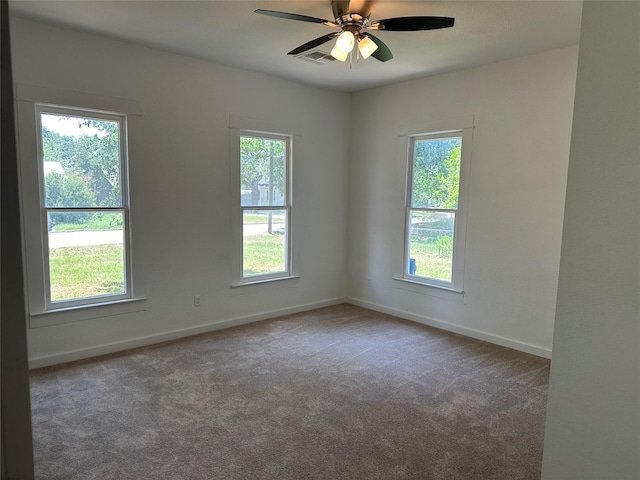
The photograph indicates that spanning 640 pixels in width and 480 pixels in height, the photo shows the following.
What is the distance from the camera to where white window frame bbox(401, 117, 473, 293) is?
432 centimetres

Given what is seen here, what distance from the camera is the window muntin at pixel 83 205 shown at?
342 cm

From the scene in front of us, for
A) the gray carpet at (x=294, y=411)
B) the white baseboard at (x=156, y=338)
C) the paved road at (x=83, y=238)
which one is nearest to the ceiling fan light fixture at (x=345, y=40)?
the gray carpet at (x=294, y=411)

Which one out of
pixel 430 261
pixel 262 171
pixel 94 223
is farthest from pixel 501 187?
pixel 94 223

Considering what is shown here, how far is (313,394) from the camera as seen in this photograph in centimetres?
310

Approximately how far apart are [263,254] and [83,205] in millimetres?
1956

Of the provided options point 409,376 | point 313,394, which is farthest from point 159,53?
point 409,376

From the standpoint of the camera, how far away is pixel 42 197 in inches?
132

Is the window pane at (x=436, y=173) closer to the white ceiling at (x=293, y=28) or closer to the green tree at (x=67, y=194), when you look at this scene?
the white ceiling at (x=293, y=28)

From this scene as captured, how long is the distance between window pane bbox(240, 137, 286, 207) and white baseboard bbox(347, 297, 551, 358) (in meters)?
1.79

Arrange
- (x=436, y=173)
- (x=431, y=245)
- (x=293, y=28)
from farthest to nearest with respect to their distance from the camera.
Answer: (x=431, y=245), (x=436, y=173), (x=293, y=28)

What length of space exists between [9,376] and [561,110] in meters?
4.17

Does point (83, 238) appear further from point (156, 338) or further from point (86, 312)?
point (156, 338)

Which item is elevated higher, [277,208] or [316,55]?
[316,55]

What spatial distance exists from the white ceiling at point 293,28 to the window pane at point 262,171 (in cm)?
86
